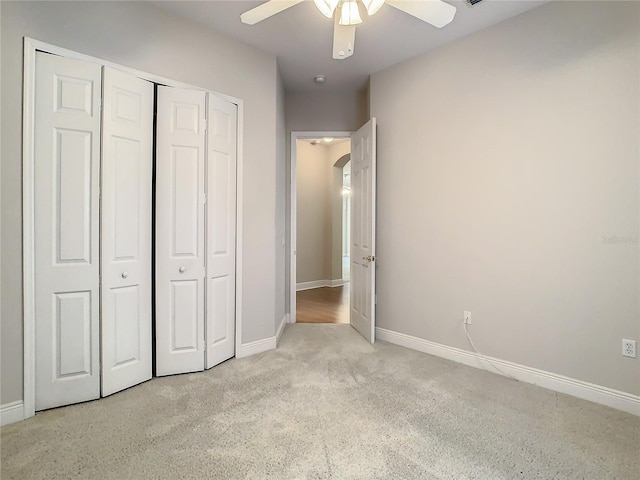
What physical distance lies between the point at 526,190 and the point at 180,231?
265cm

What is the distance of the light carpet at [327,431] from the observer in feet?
4.84

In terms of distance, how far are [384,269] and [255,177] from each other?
161cm

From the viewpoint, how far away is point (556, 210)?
227 cm

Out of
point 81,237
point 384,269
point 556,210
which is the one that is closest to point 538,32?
point 556,210

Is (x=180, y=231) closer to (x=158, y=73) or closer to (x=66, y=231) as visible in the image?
(x=66, y=231)

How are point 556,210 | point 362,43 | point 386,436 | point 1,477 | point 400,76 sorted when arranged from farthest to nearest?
point 400,76 → point 362,43 → point 556,210 → point 386,436 → point 1,477

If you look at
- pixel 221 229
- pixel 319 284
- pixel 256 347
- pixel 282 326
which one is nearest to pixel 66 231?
pixel 221 229

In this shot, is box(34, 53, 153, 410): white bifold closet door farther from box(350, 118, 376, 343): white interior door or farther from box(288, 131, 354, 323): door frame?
box(350, 118, 376, 343): white interior door

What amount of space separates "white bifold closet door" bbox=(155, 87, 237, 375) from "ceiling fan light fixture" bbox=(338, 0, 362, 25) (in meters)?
1.29

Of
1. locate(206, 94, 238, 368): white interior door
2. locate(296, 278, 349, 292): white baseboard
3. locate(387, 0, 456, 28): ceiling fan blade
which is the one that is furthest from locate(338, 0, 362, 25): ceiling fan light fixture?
locate(296, 278, 349, 292): white baseboard

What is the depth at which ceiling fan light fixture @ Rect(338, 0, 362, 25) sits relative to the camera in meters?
1.74

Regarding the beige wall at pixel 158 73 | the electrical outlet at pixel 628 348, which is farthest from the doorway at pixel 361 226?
the electrical outlet at pixel 628 348

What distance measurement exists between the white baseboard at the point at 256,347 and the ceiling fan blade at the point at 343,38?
2406 mm

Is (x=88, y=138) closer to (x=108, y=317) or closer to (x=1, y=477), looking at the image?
(x=108, y=317)
